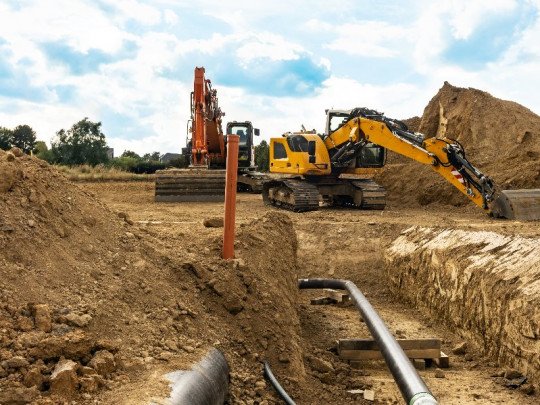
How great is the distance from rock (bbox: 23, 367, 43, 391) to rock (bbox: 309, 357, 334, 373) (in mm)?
3332

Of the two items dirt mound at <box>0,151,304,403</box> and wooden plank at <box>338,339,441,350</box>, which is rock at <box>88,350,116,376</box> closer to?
dirt mound at <box>0,151,304,403</box>

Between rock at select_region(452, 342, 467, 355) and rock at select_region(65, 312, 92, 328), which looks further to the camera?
rock at select_region(452, 342, 467, 355)

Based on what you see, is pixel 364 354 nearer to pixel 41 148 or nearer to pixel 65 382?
pixel 65 382

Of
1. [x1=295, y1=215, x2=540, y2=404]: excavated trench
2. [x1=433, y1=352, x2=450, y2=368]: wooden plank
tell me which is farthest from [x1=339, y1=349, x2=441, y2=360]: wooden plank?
[x1=433, y1=352, x2=450, y2=368]: wooden plank

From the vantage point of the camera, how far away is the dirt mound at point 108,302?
11.9 feet

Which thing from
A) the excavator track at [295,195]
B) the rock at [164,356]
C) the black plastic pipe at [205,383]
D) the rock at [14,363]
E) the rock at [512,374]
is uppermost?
the excavator track at [295,195]

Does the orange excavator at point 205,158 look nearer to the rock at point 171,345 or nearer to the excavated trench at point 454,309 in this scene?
the excavated trench at point 454,309

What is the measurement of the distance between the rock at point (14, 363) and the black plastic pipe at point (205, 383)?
0.79 m

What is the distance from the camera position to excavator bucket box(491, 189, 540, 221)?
16.0 m

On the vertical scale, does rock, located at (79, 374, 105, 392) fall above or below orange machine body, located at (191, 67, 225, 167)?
below

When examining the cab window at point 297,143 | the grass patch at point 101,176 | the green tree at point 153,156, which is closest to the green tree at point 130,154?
the green tree at point 153,156

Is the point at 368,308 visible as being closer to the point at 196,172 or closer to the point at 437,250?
the point at 437,250

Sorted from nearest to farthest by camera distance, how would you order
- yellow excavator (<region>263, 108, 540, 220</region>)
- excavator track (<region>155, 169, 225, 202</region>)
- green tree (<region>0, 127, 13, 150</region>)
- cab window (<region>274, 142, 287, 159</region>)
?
yellow excavator (<region>263, 108, 540, 220</region>) < cab window (<region>274, 142, 287, 159</region>) < excavator track (<region>155, 169, 225, 202</region>) < green tree (<region>0, 127, 13, 150</region>)

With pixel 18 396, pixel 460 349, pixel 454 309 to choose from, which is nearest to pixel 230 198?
pixel 18 396
